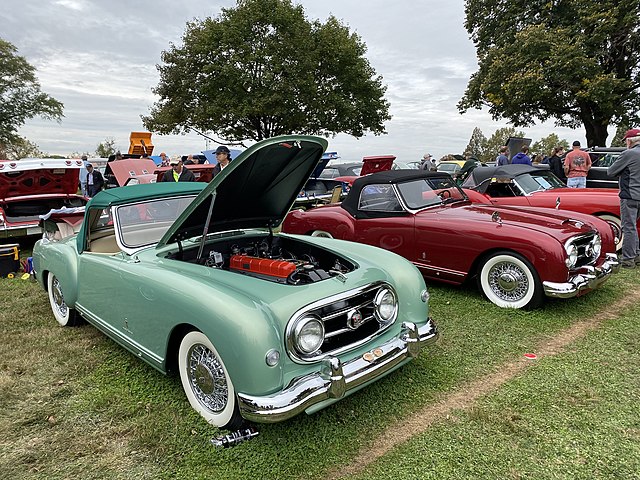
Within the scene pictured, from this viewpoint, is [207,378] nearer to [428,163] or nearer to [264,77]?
[428,163]

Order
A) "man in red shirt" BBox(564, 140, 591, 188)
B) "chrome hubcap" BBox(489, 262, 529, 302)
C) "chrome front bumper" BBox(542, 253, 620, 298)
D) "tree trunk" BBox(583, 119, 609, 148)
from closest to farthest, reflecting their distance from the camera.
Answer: "chrome front bumper" BBox(542, 253, 620, 298) < "chrome hubcap" BBox(489, 262, 529, 302) < "man in red shirt" BBox(564, 140, 591, 188) < "tree trunk" BBox(583, 119, 609, 148)

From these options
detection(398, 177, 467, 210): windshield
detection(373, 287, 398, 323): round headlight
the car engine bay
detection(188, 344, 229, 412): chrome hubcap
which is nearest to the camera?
detection(188, 344, 229, 412): chrome hubcap

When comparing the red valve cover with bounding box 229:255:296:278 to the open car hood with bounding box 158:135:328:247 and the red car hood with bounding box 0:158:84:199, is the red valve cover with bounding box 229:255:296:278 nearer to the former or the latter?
the open car hood with bounding box 158:135:328:247

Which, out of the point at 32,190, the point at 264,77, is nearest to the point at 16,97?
the point at 264,77

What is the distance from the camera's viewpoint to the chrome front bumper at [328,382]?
223 centimetres

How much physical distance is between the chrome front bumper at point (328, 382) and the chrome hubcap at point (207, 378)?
12.4 inches

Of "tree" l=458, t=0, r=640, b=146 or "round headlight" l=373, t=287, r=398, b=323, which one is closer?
"round headlight" l=373, t=287, r=398, b=323

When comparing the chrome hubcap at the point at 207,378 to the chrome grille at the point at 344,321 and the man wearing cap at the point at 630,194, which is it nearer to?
the chrome grille at the point at 344,321

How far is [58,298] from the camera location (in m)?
4.53

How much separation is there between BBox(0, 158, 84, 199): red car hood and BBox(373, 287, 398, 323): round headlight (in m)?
6.70

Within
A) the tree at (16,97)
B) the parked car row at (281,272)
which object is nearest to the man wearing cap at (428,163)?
the parked car row at (281,272)

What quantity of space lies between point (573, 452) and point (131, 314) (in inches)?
114

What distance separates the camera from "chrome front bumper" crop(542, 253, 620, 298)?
160 inches

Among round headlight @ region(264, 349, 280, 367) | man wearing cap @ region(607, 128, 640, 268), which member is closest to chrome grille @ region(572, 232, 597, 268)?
man wearing cap @ region(607, 128, 640, 268)
